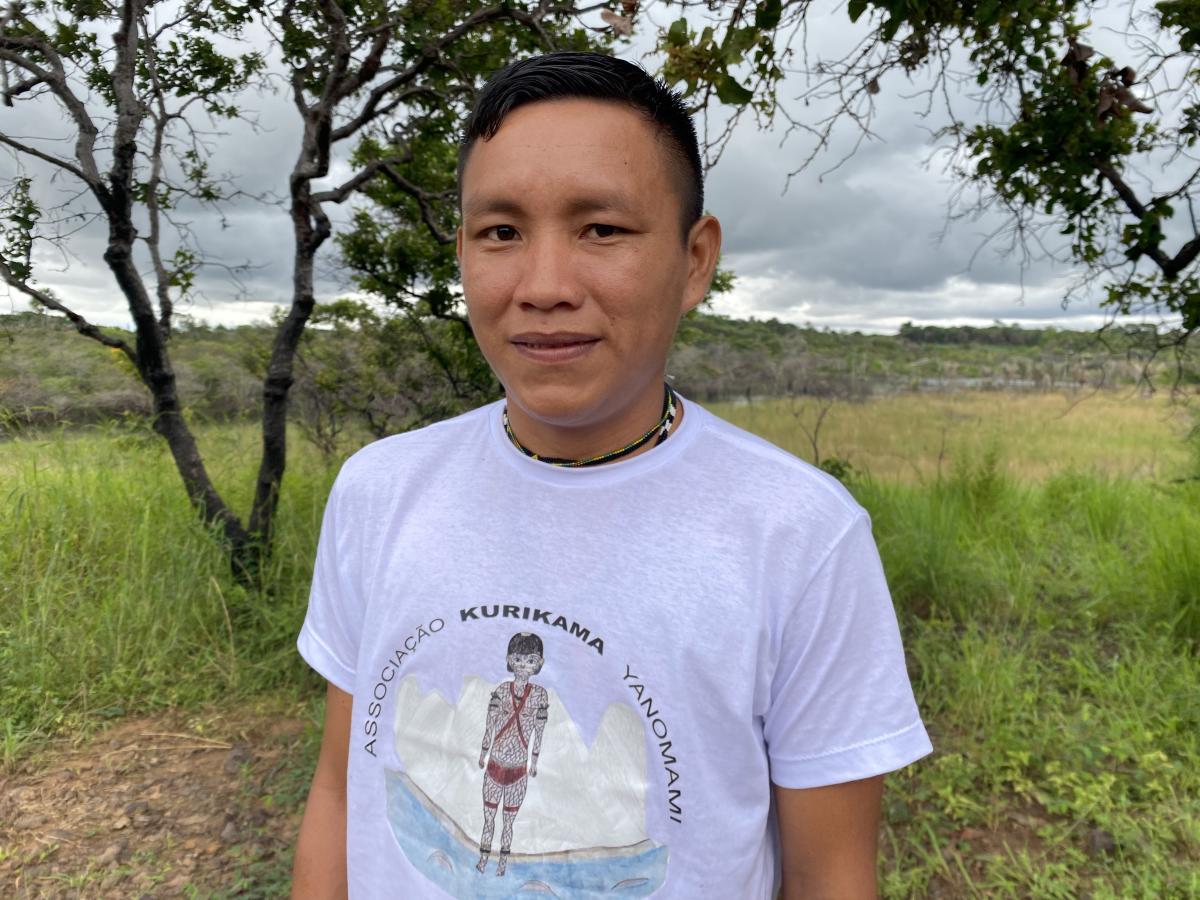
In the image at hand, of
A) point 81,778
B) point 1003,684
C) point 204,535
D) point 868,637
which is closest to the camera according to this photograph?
point 868,637

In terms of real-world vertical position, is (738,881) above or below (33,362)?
below

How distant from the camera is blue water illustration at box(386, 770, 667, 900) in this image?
90 centimetres

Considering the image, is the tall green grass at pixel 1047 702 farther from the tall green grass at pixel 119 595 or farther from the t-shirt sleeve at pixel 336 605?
the tall green grass at pixel 119 595

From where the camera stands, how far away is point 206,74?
392 centimetres

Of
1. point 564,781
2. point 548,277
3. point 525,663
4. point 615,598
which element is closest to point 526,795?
point 564,781

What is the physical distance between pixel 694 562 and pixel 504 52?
3.98 metres

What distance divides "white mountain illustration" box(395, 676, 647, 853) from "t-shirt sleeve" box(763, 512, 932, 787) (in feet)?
0.62

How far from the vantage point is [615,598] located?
924 millimetres

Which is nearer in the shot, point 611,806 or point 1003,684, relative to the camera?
point 611,806

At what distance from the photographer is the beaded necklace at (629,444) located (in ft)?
3.32

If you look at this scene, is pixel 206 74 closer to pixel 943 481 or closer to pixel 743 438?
pixel 743 438

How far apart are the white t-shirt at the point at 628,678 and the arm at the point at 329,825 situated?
0.42 ft

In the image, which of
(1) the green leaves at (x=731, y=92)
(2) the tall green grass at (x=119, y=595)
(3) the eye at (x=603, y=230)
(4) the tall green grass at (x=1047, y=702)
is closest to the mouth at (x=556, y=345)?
(3) the eye at (x=603, y=230)

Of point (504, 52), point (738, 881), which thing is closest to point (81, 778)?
point (738, 881)
